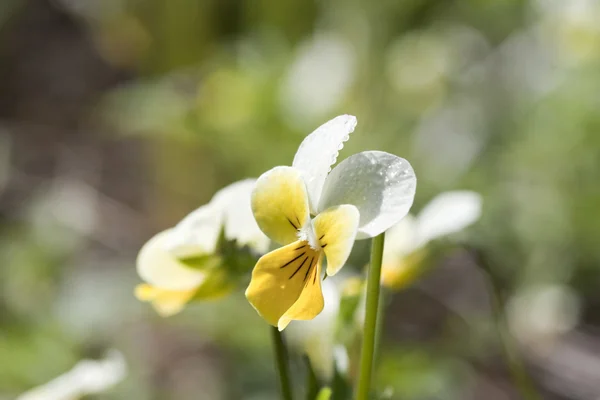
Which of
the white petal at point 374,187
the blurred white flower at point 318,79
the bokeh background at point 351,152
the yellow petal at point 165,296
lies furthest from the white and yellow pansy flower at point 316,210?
the blurred white flower at point 318,79

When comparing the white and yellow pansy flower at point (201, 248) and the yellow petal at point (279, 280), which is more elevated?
the white and yellow pansy flower at point (201, 248)

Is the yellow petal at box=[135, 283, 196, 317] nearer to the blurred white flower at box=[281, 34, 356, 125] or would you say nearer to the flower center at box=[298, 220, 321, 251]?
the flower center at box=[298, 220, 321, 251]

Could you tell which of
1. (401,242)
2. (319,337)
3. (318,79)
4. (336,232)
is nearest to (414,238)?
(401,242)

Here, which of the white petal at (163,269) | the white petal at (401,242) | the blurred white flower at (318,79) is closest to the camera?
the white petal at (163,269)

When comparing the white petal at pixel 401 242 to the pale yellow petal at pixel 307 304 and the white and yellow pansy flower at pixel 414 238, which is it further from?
the pale yellow petal at pixel 307 304

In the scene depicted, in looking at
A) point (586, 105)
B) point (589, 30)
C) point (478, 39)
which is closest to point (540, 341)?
point (586, 105)

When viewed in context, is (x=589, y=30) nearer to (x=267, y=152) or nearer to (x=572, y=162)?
(x=572, y=162)

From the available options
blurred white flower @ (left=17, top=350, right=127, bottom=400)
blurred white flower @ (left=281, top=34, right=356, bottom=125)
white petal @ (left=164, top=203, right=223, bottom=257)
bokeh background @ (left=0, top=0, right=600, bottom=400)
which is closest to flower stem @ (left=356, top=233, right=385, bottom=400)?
white petal @ (left=164, top=203, right=223, bottom=257)
